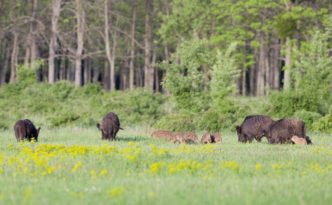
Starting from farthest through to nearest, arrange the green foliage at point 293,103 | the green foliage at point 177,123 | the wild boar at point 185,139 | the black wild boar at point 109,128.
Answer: the green foliage at point 293,103
the green foliage at point 177,123
the black wild boar at point 109,128
the wild boar at point 185,139

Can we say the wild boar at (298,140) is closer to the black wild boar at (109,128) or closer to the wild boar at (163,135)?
the wild boar at (163,135)

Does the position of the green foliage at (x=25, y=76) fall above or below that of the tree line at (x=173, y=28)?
below

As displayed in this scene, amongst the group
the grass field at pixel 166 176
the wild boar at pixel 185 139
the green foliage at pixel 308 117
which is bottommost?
the grass field at pixel 166 176

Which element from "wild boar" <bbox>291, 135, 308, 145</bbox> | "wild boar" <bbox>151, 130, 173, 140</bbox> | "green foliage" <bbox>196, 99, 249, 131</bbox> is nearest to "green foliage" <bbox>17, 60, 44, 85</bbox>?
"green foliage" <bbox>196, 99, 249, 131</bbox>

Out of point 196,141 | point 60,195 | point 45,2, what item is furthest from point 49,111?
point 45,2

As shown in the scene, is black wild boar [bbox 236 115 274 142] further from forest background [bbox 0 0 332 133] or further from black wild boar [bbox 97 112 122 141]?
forest background [bbox 0 0 332 133]

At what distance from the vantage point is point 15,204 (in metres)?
9.05

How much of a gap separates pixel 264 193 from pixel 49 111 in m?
25.1

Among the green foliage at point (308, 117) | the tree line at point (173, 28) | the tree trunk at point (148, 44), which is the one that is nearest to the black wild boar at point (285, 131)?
the green foliage at point (308, 117)

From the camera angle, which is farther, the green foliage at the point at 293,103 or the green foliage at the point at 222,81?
the green foliage at the point at 222,81

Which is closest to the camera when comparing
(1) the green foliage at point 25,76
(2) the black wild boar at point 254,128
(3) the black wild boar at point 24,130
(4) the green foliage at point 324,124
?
(3) the black wild boar at point 24,130

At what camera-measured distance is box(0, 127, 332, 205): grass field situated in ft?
31.0

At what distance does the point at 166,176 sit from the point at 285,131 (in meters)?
7.84

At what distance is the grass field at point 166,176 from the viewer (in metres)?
9.45
